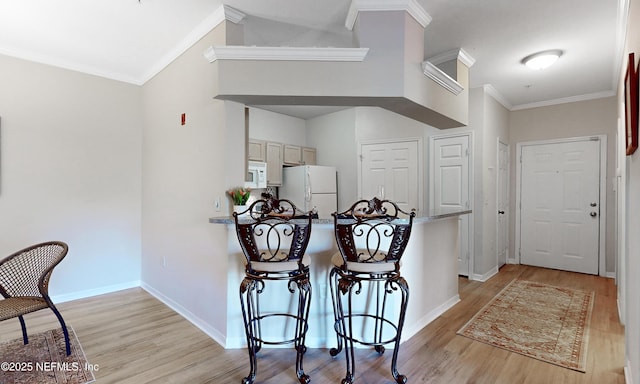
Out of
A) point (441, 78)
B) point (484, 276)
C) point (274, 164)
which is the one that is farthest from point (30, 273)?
point (484, 276)

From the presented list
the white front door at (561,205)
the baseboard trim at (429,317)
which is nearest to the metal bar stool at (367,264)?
the baseboard trim at (429,317)

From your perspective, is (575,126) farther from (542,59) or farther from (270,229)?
(270,229)

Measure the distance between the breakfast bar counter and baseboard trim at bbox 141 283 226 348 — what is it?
124 millimetres

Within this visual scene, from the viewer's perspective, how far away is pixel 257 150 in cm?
476

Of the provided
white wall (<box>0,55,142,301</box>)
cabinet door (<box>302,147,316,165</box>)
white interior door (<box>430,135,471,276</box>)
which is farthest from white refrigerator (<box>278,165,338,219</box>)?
white wall (<box>0,55,142,301</box>)

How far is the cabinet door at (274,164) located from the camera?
494cm

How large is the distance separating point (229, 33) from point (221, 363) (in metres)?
2.55

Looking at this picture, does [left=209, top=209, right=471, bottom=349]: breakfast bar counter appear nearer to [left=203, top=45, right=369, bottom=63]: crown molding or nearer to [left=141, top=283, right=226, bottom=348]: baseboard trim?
[left=141, top=283, right=226, bottom=348]: baseboard trim

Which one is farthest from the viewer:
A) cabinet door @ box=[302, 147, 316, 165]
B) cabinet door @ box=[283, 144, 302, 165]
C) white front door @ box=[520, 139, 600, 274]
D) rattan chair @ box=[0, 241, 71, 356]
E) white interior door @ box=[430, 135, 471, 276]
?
cabinet door @ box=[302, 147, 316, 165]

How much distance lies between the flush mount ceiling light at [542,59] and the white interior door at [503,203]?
5.23 feet

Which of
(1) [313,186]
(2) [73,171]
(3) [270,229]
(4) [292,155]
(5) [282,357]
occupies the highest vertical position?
(4) [292,155]

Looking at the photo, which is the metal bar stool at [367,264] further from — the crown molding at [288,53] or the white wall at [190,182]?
the crown molding at [288,53]

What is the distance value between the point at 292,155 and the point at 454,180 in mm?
2562

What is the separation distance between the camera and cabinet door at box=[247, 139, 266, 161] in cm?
466
